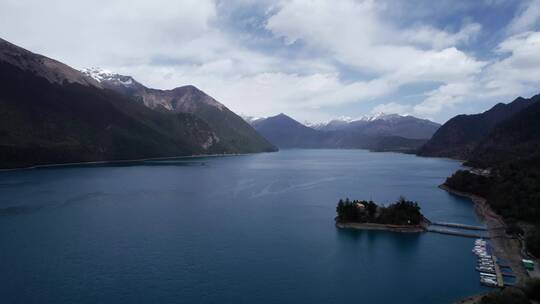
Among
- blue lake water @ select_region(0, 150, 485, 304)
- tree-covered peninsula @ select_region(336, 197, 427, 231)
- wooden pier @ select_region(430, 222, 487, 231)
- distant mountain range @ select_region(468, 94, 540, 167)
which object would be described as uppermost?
distant mountain range @ select_region(468, 94, 540, 167)

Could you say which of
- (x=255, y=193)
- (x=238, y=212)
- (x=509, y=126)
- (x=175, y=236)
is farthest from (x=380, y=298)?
(x=509, y=126)

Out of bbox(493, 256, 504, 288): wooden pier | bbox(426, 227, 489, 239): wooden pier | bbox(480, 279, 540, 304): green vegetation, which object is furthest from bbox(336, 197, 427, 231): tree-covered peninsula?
bbox(480, 279, 540, 304): green vegetation

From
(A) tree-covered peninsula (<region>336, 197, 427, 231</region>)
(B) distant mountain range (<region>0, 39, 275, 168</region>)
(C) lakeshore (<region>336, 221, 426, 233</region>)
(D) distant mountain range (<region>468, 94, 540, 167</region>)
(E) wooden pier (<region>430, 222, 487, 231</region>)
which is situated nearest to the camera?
(C) lakeshore (<region>336, 221, 426, 233</region>)

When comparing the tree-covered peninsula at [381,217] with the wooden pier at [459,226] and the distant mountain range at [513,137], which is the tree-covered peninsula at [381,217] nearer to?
the wooden pier at [459,226]

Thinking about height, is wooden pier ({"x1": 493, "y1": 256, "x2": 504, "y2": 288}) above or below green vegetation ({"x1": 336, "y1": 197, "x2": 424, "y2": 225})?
below

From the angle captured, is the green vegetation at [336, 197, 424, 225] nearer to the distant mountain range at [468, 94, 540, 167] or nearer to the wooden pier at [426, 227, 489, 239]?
the wooden pier at [426, 227, 489, 239]

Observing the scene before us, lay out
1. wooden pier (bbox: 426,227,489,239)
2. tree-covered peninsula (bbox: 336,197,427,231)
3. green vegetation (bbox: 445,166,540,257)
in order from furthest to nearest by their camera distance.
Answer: tree-covered peninsula (bbox: 336,197,427,231), green vegetation (bbox: 445,166,540,257), wooden pier (bbox: 426,227,489,239)

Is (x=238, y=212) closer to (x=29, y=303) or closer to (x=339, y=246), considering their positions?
(x=339, y=246)
